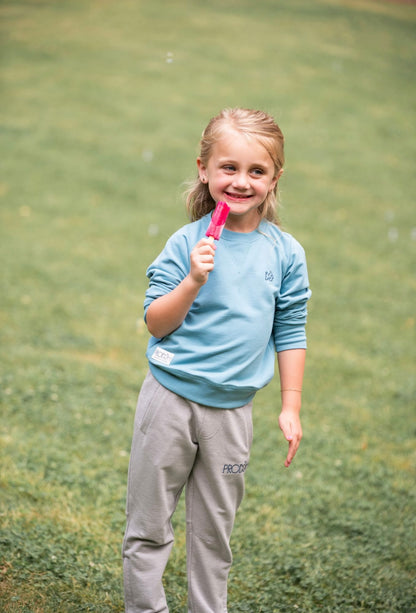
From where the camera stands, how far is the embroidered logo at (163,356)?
2.22 meters

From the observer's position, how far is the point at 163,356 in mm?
2236

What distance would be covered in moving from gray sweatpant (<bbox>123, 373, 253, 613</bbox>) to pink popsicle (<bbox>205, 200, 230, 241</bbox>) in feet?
1.66

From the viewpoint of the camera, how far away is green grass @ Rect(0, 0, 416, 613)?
3090 millimetres

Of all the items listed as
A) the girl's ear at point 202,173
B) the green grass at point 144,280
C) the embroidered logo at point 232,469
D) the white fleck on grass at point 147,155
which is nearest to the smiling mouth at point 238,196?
the girl's ear at point 202,173

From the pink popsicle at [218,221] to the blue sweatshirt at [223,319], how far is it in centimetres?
12

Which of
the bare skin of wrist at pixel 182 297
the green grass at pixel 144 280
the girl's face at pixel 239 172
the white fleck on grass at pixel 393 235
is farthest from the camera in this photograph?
the white fleck on grass at pixel 393 235

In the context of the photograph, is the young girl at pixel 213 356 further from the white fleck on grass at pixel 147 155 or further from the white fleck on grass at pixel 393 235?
the white fleck on grass at pixel 147 155

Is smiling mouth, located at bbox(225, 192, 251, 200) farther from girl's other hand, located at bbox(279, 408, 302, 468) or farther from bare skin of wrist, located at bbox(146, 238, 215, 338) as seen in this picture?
girl's other hand, located at bbox(279, 408, 302, 468)

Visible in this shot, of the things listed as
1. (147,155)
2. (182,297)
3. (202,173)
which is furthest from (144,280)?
(182,297)

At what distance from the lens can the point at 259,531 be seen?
335 centimetres

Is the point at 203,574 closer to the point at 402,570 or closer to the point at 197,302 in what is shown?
the point at 197,302

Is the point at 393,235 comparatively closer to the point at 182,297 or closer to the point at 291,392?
the point at 291,392

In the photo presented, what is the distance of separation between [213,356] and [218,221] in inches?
15.9

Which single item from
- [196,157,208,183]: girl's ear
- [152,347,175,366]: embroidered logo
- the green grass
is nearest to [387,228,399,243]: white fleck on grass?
the green grass
